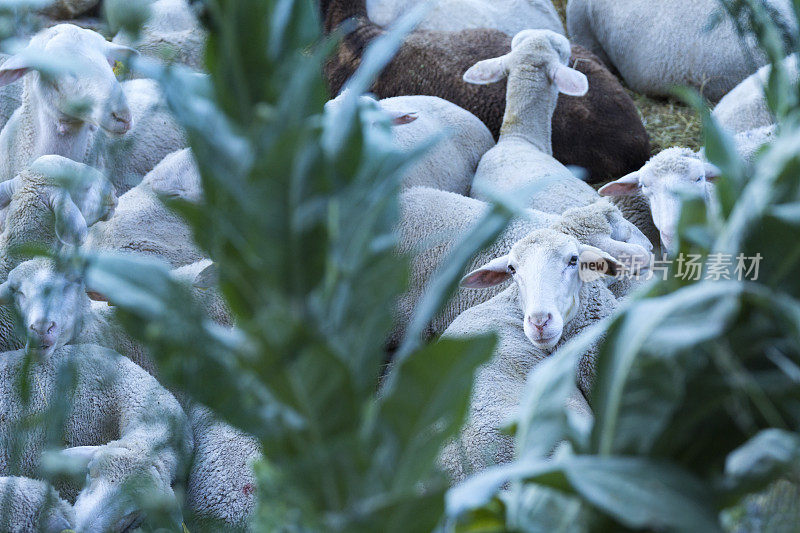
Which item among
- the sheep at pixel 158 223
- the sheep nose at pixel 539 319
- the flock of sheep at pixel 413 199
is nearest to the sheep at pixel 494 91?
the flock of sheep at pixel 413 199

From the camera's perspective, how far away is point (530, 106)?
3797 millimetres

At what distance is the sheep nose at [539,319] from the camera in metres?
2.14

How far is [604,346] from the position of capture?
50cm

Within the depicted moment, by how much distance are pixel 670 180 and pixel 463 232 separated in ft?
2.44

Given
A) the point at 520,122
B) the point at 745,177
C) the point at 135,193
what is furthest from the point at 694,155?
the point at 745,177

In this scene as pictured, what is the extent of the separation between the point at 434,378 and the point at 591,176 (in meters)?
3.73

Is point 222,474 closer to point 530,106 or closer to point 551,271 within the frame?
point 551,271

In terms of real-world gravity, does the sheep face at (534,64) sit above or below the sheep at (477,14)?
above

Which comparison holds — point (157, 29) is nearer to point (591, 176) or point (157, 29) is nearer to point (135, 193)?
point (135, 193)

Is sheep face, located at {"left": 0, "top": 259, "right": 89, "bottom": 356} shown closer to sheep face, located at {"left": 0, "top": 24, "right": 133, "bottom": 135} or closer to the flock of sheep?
the flock of sheep

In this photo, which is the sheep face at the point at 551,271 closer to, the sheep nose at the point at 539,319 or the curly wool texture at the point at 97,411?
the sheep nose at the point at 539,319

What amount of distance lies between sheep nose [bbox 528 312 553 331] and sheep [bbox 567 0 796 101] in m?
2.68

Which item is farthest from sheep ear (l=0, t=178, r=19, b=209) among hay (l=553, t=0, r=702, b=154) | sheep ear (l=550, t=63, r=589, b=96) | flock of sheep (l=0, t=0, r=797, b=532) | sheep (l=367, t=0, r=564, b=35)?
sheep (l=367, t=0, r=564, b=35)

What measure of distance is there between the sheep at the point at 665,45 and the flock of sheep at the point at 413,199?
0.01 meters
